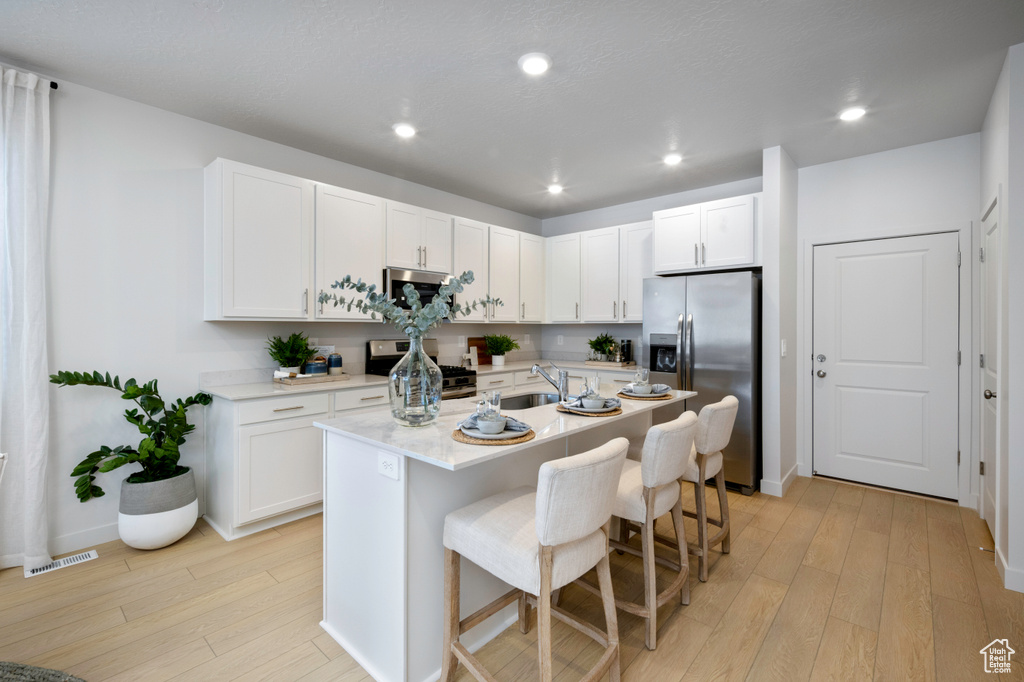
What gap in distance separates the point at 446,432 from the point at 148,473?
2148 mm

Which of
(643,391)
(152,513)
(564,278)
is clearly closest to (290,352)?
(152,513)

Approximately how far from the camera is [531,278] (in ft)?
17.0

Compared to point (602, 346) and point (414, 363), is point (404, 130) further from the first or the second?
point (602, 346)

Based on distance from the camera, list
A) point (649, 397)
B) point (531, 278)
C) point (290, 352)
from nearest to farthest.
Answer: point (649, 397), point (290, 352), point (531, 278)

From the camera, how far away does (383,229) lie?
375cm

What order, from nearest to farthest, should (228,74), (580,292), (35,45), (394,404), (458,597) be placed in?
(458,597) → (394,404) → (35,45) → (228,74) → (580,292)

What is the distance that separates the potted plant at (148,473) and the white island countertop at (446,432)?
147 cm

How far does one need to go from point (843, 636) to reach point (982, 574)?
1158 mm

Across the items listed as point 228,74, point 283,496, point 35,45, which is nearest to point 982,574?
point 283,496

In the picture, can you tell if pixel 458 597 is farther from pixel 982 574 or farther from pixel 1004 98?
pixel 1004 98

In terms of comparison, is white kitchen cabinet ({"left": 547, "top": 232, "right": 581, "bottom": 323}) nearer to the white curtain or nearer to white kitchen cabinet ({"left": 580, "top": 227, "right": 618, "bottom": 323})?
white kitchen cabinet ({"left": 580, "top": 227, "right": 618, "bottom": 323})

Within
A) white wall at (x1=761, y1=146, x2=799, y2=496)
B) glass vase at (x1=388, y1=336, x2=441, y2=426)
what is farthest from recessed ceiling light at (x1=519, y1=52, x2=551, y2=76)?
white wall at (x1=761, y1=146, x2=799, y2=496)

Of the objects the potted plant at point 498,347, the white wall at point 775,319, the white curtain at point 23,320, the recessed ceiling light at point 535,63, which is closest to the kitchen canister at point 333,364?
the white curtain at point 23,320

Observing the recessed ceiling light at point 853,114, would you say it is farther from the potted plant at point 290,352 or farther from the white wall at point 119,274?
the white wall at point 119,274
